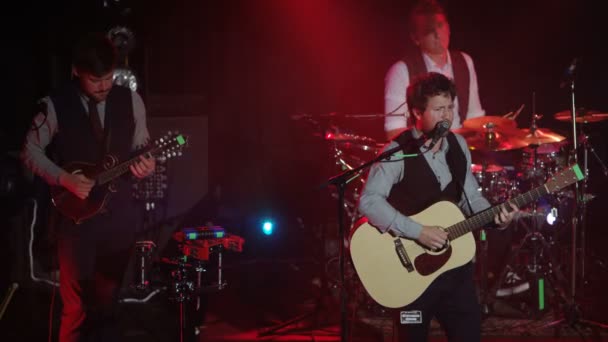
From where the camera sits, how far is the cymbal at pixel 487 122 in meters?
5.29

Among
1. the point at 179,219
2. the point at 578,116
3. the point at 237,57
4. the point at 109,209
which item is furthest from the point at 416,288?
the point at 237,57

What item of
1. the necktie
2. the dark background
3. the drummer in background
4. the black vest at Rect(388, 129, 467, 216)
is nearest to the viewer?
the black vest at Rect(388, 129, 467, 216)

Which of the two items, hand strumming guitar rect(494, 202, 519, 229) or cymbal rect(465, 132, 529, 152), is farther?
cymbal rect(465, 132, 529, 152)

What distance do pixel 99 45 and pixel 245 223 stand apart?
327 centimetres

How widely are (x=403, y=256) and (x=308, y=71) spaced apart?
412cm

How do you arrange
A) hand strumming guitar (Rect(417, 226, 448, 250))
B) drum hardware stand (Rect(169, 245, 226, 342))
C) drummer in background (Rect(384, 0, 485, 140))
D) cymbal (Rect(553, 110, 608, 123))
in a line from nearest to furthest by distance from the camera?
1. hand strumming guitar (Rect(417, 226, 448, 250))
2. drum hardware stand (Rect(169, 245, 226, 342))
3. cymbal (Rect(553, 110, 608, 123))
4. drummer in background (Rect(384, 0, 485, 140))

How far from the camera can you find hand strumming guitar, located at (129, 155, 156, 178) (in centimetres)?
423

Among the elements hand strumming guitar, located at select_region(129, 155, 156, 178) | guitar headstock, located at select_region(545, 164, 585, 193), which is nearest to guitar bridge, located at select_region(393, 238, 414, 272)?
guitar headstock, located at select_region(545, 164, 585, 193)

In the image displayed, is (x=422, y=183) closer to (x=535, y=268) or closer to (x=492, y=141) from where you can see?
(x=492, y=141)

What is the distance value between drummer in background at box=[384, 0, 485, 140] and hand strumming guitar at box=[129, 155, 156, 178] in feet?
7.80

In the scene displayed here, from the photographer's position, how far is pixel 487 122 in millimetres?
5301

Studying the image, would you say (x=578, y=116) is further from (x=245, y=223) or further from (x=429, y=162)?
(x=245, y=223)

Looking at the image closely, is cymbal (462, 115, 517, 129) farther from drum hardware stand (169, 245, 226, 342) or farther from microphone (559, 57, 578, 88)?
drum hardware stand (169, 245, 226, 342)

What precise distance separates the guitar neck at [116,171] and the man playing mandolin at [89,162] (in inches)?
1.4
